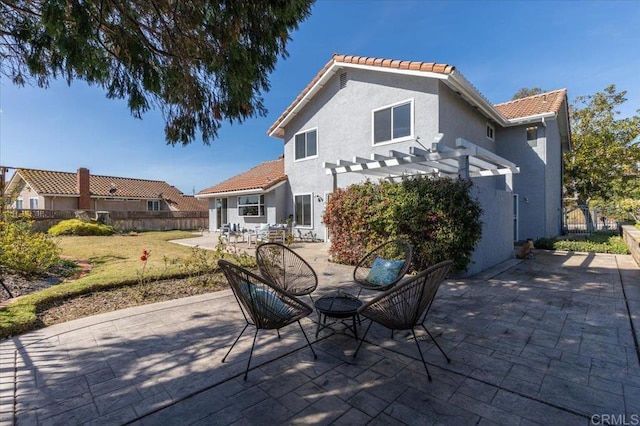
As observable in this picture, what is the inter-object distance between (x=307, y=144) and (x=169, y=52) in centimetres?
1115

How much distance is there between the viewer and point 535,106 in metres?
13.7

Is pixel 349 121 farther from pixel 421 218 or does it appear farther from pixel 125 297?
pixel 125 297

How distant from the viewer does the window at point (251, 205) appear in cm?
1727

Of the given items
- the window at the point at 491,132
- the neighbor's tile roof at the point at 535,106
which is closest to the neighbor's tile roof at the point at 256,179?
the window at the point at 491,132

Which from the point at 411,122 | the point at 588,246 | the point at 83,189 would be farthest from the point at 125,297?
the point at 83,189

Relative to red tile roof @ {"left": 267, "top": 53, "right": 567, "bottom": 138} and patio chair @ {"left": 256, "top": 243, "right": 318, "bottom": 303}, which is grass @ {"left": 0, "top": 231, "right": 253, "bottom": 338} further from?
red tile roof @ {"left": 267, "top": 53, "right": 567, "bottom": 138}

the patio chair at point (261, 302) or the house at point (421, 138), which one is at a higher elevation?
the house at point (421, 138)

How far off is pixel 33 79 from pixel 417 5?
10.5m

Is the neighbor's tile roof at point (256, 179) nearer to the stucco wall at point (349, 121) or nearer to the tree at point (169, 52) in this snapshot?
the stucco wall at point (349, 121)

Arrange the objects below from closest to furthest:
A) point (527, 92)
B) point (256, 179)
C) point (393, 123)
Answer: point (393, 123) < point (256, 179) < point (527, 92)

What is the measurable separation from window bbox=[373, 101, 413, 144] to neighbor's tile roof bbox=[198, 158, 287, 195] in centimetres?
619

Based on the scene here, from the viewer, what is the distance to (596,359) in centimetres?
326

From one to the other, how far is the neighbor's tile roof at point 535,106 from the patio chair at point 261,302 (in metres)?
14.4

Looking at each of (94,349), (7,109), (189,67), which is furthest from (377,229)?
(7,109)
